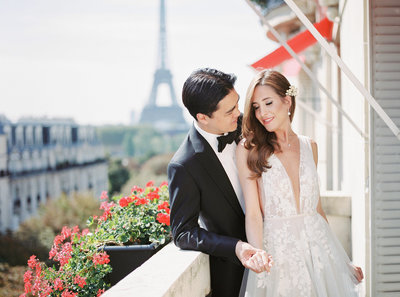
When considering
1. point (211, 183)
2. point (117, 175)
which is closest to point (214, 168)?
point (211, 183)

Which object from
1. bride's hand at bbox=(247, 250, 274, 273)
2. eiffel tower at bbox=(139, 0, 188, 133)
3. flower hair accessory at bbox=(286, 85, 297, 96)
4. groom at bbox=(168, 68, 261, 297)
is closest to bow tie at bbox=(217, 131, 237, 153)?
groom at bbox=(168, 68, 261, 297)

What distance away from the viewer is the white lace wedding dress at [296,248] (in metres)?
2.69

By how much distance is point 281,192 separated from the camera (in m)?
2.74

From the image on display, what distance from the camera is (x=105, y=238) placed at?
3527mm

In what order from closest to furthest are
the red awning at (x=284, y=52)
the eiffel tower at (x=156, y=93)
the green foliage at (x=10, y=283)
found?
1. the red awning at (x=284, y=52)
2. the green foliage at (x=10, y=283)
3. the eiffel tower at (x=156, y=93)

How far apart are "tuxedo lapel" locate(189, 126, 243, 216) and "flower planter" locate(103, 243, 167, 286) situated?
900mm

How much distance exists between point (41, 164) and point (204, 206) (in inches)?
2173

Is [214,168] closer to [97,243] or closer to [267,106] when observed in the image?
[267,106]

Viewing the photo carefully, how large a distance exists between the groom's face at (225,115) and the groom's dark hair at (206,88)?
26mm

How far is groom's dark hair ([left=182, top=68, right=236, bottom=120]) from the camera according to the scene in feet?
8.97

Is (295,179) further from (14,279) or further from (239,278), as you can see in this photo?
(14,279)

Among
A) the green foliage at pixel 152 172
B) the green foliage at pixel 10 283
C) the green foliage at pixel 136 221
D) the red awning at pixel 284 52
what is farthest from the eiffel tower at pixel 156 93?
the green foliage at pixel 136 221

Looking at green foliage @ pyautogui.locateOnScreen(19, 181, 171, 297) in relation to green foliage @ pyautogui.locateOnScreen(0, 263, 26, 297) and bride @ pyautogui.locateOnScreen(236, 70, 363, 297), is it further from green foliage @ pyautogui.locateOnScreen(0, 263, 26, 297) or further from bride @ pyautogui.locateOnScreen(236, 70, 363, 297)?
green foliage @ pyautogui.locateOnScreen(0, 263, 26, 297)

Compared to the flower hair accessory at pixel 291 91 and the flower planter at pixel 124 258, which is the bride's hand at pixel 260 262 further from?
the flower planter at pixel 124 258
